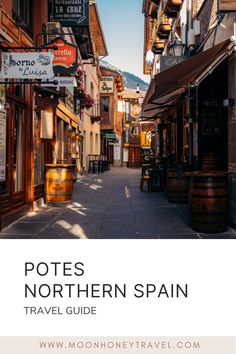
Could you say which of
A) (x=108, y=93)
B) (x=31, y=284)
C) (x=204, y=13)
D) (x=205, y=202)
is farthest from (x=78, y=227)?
(x=108, y=93)

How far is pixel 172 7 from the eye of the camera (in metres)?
12.0

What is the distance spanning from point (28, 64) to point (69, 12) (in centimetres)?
489

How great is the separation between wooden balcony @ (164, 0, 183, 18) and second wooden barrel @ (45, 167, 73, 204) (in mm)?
6627

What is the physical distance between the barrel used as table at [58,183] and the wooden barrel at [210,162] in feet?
9.47

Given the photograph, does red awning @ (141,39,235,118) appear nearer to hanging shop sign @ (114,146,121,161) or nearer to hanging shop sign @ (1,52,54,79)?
hanging shop sign @ (1,52,54,79)

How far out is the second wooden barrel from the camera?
8086 millimetres

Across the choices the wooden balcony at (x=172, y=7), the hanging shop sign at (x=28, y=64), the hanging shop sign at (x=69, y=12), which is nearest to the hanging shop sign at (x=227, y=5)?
the hanging shop sign at (x=28, y=64)

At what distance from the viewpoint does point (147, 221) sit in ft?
21.1

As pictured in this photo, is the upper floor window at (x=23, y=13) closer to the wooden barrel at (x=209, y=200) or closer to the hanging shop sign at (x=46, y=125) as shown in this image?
the hanging shop sign at (x=46, y=125)

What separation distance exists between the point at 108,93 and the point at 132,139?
939 cm

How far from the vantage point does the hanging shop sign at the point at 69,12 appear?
9109mm

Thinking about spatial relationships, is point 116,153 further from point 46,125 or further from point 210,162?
point 210,162

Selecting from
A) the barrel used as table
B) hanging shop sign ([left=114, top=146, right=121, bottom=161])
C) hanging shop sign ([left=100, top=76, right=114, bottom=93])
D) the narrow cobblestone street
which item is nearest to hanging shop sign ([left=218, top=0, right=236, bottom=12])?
the narrow cobblestone street

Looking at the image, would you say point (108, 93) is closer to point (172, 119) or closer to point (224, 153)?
point (172, 119)
